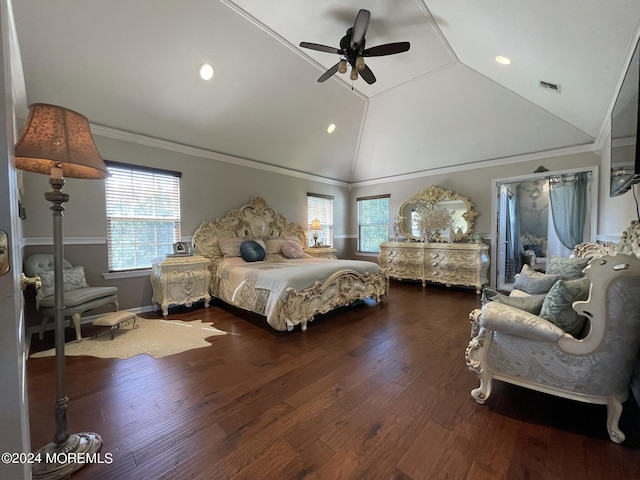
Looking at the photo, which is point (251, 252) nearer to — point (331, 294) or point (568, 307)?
point (331, 294)

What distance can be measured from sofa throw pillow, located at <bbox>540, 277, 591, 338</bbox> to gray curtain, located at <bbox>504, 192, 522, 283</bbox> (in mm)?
4418

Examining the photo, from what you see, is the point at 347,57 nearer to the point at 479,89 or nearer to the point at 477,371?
the point at 479,89

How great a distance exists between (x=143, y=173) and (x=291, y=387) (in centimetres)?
362

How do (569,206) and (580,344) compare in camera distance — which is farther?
(569,206)

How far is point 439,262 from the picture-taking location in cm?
529

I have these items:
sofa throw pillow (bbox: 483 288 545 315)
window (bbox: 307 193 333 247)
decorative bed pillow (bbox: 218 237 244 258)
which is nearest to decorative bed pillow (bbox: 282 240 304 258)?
decorative bed pillow (bbox: 218 237 244 258)

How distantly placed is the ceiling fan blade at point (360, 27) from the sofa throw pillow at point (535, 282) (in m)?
2.87

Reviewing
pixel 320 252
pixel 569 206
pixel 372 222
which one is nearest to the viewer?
pixel 569 206

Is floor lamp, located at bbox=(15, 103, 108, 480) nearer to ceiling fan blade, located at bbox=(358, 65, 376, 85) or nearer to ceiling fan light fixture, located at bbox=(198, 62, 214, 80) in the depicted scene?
ceiling fan light fixture, located at bbox=(198, 62, 214, 80)

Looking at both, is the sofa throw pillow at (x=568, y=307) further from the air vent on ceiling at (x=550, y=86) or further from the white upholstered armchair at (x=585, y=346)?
the air vent on ceiling at (x=550, y=86)

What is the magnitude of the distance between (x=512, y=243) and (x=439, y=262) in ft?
6.06

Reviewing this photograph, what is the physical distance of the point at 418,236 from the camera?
19.5ft

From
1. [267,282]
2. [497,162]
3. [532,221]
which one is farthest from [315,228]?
[532,221]

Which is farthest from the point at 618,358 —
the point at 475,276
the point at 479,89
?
the point at 479,89
